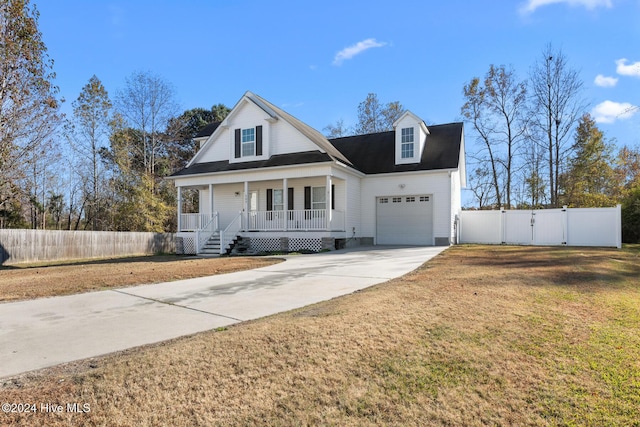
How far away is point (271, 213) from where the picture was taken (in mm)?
18578

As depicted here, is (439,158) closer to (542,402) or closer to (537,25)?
(537,25)

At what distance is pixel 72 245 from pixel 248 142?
10.0 m

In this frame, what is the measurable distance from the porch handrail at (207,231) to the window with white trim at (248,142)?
373 centimetres

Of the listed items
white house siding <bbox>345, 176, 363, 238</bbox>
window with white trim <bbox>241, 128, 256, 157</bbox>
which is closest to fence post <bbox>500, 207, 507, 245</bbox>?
white house siding <bbox>345, 176, 363, 238</bbox>

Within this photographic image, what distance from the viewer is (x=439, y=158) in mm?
18703

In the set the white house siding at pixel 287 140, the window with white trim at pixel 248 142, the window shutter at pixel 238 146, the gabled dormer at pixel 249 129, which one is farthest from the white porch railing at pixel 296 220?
the window shutter at pixel 238 146

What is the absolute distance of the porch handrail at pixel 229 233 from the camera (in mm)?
17047

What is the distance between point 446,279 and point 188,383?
5791 millimetres

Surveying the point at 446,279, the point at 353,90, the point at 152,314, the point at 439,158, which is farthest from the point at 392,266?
the point at 353,90

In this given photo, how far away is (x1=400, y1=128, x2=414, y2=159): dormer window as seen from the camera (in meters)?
19.3

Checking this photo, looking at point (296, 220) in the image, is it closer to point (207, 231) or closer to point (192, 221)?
point (207, 231)

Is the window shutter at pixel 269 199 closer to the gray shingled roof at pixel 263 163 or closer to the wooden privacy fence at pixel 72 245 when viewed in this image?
the gray shingled roof at pixel 263 163

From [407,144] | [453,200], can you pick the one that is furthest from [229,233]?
[453,200]

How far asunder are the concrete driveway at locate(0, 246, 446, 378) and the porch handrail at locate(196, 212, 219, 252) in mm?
8864
